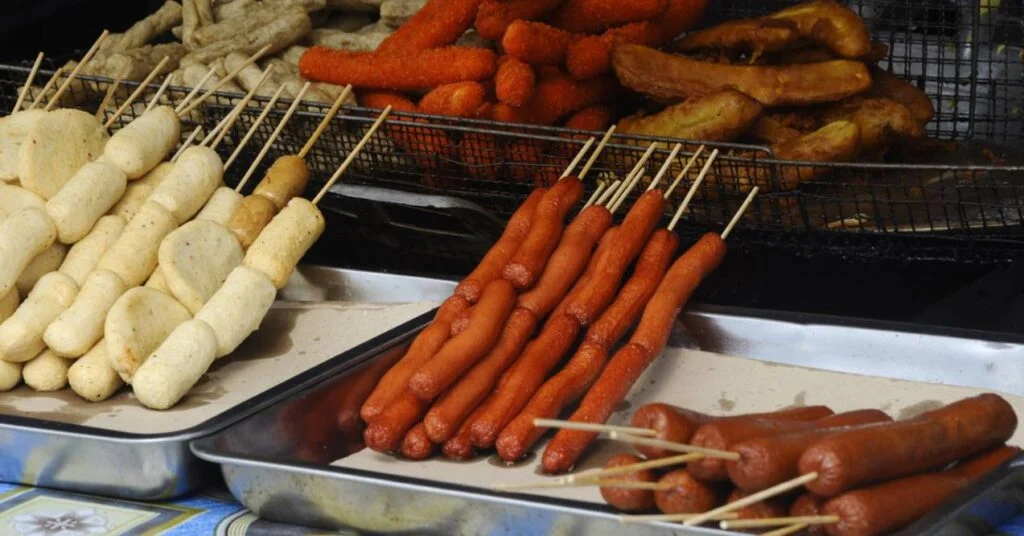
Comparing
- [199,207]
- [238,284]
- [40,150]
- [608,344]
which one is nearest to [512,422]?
[608,344]

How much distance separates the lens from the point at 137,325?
2.58 meters

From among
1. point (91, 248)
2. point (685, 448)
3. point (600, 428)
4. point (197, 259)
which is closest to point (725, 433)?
point (685, 448)

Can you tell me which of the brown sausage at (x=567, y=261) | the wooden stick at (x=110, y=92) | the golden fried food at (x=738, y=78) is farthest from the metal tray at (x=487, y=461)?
the wooden stick at (x=110, y=92)

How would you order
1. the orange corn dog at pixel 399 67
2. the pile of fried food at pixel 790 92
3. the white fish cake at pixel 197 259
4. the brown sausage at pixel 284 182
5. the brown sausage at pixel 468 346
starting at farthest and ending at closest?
the orange corn dog at pixel 399 67 → the pile of fried food at pixel 790 92 → the brown sausage at pixel 284 182 → the white fish cake at pixel 197 259 → the brown sausage at pixel 468 346

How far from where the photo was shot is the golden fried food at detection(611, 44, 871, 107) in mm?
3273

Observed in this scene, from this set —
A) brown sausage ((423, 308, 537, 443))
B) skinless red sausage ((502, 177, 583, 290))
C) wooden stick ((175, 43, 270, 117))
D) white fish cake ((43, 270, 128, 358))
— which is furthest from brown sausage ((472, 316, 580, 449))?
wooden stick ((175, 43, 270, 117))

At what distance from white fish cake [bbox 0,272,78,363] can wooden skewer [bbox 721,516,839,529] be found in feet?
5.32

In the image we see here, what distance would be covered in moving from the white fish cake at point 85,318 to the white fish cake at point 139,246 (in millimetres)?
72

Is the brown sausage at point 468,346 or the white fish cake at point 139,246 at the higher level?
the white fish cake at point 139,246

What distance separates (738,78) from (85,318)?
178 centimetres

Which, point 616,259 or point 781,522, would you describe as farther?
point 616,259

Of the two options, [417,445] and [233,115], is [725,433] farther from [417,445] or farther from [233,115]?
[233,115]

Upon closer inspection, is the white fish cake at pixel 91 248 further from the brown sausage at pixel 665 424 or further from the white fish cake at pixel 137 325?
the brown sausage at pixel 665 424

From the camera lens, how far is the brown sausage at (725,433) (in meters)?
1.73
